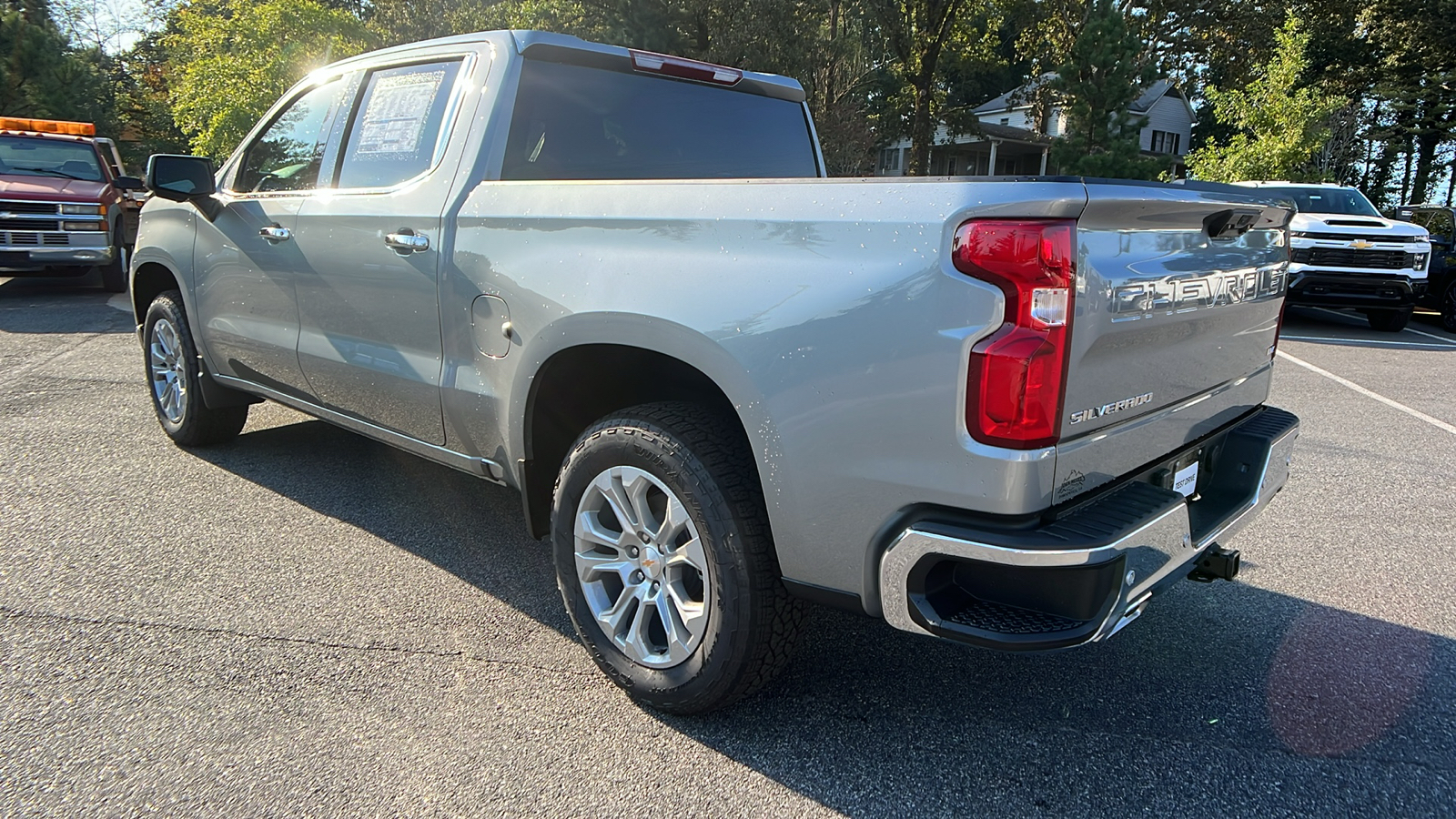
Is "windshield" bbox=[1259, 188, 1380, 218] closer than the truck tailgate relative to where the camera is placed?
No

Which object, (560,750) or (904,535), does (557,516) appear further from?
(904,535)

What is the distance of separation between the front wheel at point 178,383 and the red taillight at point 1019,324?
13.9 ft

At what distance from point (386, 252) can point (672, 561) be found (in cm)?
161

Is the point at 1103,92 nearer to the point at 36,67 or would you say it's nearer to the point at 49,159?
the point at 49,159

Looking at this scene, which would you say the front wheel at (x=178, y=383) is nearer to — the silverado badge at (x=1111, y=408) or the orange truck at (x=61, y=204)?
the silverado badge at (x=1111, y=408)

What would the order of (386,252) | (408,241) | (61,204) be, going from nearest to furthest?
(408,241), (386,252), (61,204)

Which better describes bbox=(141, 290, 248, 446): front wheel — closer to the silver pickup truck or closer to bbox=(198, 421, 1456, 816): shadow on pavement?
the silver pickup truck

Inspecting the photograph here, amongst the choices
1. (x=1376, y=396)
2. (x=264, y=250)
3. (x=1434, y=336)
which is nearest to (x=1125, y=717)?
(x=264, y=250)

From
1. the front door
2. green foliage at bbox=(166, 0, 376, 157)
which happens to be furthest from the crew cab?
green foliage at bbox=(166, 0, 376, 157)

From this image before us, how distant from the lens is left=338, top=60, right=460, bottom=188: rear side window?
346cm

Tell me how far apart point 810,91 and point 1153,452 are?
2602 cm

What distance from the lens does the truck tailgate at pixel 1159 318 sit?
2072 mm

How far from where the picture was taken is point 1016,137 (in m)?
46.5

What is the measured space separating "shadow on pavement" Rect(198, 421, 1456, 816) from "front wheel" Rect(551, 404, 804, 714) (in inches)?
8.2
